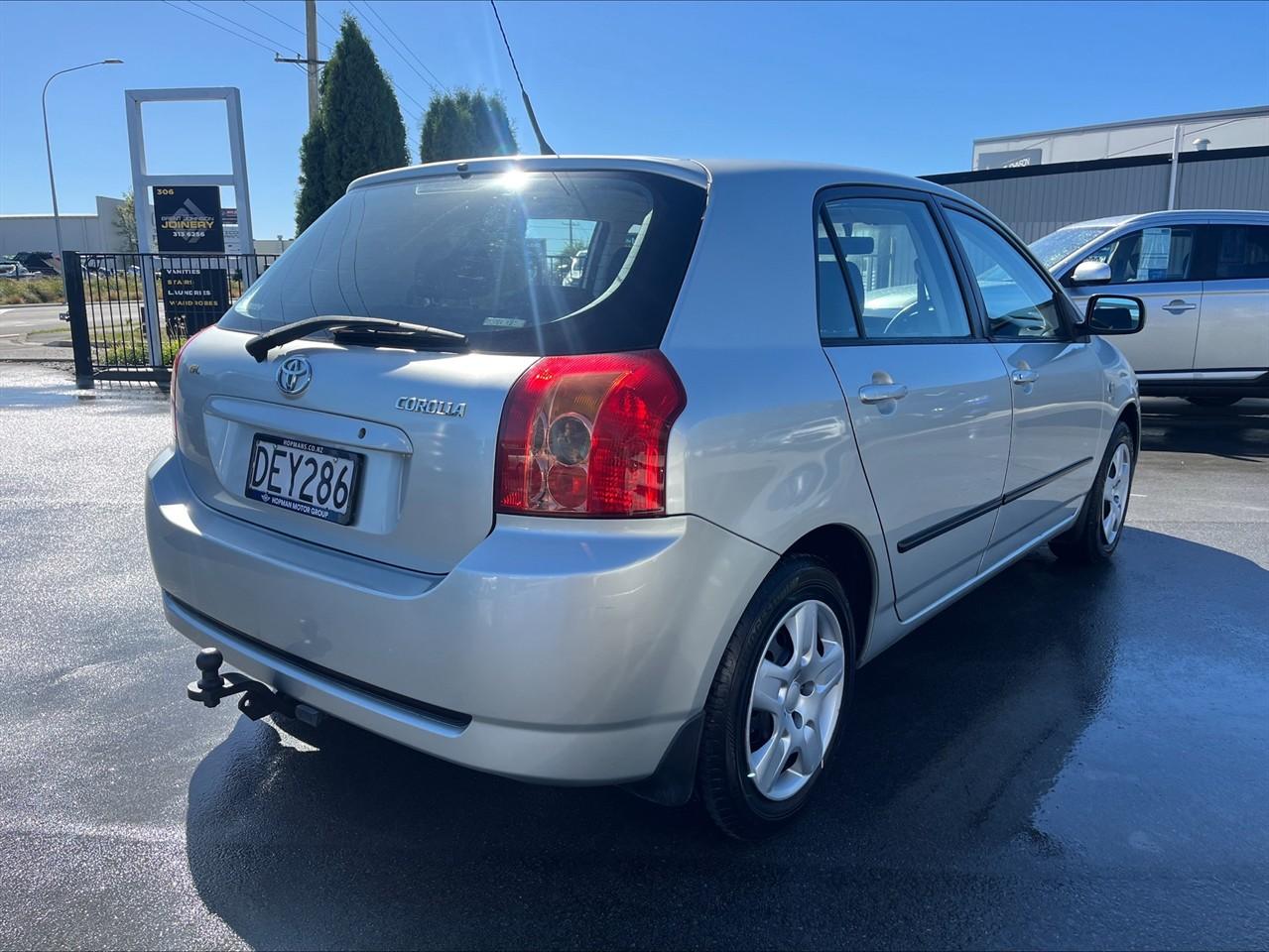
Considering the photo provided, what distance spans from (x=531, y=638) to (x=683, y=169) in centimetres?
127

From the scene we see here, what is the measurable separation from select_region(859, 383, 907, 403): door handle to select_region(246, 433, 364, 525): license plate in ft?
4.32

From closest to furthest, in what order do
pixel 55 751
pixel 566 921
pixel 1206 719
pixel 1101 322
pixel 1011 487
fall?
pixel 566 921 < pixel 55 751 < pixel 1206 719 < pixel 1011 487 < pixel 1101 322

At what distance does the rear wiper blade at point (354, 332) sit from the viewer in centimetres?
222

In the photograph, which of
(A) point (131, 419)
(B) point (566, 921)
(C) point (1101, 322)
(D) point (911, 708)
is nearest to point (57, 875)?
(B) point (566, 921)

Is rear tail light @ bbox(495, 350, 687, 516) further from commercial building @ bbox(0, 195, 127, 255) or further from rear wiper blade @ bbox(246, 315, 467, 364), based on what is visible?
commercial building @ bbox(0, 195, 127, 255)

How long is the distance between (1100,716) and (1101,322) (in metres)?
1.82

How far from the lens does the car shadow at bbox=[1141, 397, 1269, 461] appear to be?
8.28 metres

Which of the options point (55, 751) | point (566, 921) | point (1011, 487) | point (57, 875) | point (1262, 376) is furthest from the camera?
point (1262, 376)

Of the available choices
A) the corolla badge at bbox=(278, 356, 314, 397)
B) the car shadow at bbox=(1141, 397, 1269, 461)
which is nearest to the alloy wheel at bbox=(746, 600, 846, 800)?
the corolla badge at bbox=(278, 356, 314, 397)

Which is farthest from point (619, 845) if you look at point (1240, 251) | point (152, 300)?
point (152, 300)

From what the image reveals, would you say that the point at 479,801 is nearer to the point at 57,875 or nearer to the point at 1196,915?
the point at 57,875

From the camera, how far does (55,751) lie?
9.73ft

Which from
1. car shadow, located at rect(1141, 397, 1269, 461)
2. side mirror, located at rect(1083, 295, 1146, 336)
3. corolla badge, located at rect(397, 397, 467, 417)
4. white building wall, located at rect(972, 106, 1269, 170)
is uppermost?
white building wall, located at rect(972, 106, 1269, 170)

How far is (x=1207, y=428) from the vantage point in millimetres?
9414
